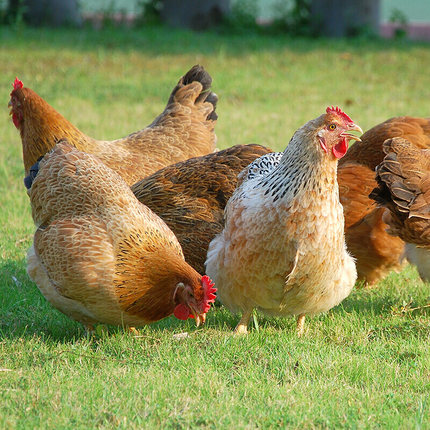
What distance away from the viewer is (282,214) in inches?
175

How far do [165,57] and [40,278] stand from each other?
10374 mm

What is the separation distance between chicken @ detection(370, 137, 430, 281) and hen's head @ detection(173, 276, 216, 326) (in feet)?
4.99

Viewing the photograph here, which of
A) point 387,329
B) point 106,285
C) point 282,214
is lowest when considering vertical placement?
point 387,329

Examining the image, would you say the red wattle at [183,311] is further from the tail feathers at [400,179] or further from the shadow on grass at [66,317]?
the tail feathers at [400,179]

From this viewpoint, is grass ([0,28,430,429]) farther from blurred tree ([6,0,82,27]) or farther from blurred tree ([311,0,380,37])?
blurred tree ([6,0,82,27])

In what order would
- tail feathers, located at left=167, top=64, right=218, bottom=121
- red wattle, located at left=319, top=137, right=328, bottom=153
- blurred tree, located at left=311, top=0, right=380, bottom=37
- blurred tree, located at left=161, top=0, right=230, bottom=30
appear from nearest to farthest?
1. red wattle, located at left=319, top=137, right=328, bottom=153
2. tail feathers, located at left=167, top=64, right=218, bottom=121
3. blurred tree, located at left=311, top=0, right=380, bottom=37
4. blurred tree, located at left=161, top=0, right=230, bottom=30

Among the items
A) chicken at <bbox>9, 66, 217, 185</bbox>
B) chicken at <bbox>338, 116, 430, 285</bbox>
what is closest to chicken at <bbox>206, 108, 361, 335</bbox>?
chicken at <bbox>338, 116, 430, 285</bbox>

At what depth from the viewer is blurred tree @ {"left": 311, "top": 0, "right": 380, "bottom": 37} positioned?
1652cm

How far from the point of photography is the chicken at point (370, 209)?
5.90 meters

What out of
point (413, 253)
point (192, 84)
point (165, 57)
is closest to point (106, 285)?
point (413, 253)

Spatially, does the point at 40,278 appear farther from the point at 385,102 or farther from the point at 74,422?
the point at 385,102

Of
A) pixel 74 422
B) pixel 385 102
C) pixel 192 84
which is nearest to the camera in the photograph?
pixel 74 422

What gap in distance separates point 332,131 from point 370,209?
1793 mm

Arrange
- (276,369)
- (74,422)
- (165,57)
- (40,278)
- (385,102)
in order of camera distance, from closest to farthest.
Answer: (74,422), (276,369), (40,278), (385,102), (165,57)
